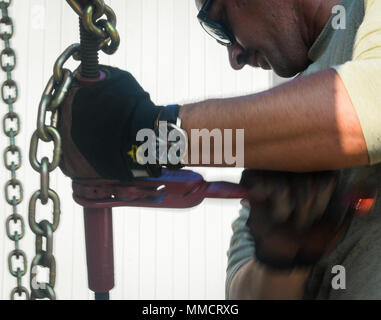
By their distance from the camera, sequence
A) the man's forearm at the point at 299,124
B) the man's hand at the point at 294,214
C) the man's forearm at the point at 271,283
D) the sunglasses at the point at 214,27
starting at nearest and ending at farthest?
the man's forearm at the point at 299,124, the man's hand at the point at 294,214, the man's forearm at the point at 271,283, the sunglasses at the point at 214,27

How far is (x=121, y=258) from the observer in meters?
3.23

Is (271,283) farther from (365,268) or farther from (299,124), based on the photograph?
(299,124)

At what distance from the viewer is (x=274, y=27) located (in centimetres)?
123

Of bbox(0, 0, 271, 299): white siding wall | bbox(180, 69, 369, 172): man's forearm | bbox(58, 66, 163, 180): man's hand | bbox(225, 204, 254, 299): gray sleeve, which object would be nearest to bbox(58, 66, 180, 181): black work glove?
bbox(58, 66, 163, 180): man's hand

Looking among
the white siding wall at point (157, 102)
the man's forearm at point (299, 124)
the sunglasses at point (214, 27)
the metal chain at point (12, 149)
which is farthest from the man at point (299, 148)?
the white siding wall at point (157, 102)

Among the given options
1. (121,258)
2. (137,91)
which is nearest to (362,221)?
(137,91)

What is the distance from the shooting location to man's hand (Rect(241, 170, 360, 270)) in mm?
835

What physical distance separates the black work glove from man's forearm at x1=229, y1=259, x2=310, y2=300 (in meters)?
0.34

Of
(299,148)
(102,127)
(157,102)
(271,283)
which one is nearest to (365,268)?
(271,283)

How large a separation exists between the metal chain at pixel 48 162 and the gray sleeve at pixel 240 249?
548 mm

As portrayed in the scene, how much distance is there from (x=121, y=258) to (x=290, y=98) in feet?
8.77

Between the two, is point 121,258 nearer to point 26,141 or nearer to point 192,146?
point 26,141

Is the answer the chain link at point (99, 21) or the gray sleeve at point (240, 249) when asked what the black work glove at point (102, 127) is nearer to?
the chain link at point (99, 21)

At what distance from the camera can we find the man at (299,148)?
718mm
